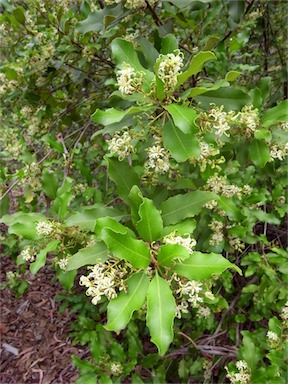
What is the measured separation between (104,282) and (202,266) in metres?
0.28

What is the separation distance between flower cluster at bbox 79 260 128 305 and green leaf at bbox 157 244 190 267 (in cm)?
13

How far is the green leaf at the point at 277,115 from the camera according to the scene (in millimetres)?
1465

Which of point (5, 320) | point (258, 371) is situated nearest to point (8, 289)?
point (5, 320)

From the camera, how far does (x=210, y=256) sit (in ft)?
3.46

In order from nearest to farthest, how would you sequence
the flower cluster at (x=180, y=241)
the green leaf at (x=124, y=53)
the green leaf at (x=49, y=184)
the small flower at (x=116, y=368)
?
the flower cluster at (x=180, y=241) < the green leaf at (x=124, y=53) < the green leaf at (x=49, y=184) < the small flower at (x=116, y=368)

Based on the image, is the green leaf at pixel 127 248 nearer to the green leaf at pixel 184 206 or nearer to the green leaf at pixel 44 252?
the green leaf at pixel 184 206

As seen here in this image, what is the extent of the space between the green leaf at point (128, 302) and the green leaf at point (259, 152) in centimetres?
72

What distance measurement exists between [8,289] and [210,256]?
3607mm

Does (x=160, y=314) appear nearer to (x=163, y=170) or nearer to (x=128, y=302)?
(x=128, y=302)

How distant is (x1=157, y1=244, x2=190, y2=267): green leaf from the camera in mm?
993

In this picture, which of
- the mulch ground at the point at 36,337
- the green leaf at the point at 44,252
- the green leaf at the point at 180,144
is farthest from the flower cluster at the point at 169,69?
the mulch ground at the point at 36,337

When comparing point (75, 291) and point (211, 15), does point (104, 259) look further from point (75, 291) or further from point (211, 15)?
point (75, 291)

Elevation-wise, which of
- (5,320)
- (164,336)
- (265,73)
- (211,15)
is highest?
(211,15)

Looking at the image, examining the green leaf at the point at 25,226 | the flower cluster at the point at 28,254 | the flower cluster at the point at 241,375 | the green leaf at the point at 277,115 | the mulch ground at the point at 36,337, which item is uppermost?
the green leaf at the point at 25,226
